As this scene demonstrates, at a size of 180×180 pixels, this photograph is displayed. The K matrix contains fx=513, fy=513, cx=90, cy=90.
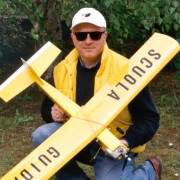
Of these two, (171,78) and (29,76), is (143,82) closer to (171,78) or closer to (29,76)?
(29,76)

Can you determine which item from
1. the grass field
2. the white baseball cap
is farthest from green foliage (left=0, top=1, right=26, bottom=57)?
the white baseball cap

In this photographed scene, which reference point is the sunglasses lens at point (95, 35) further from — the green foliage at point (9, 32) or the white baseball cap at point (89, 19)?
the green foliage at point (9, 32)

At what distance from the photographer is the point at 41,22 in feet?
18.9

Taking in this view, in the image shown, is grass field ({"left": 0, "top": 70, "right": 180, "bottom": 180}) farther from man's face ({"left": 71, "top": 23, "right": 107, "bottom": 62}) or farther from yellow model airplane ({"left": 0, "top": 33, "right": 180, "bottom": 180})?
man's face ({"left": 71, "top": 23, "right": 107, "bottom": 62})

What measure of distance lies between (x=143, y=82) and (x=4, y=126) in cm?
262

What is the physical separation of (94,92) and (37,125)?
2237 mm

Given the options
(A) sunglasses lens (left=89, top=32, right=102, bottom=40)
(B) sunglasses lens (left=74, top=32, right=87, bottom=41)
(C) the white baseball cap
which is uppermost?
(C) the white baseball cap

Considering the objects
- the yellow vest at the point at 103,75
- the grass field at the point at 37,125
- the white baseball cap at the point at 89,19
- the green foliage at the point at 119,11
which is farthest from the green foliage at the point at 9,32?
the white baseball cap at the point at 89,19

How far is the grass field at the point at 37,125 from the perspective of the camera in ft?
15.4

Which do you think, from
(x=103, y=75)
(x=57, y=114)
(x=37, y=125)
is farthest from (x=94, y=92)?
(x=37, y=125)

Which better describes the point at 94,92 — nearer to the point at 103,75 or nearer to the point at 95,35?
the point at 103,75

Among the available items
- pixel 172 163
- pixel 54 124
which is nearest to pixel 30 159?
pixel 54 124

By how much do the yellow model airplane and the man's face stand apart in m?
0.23

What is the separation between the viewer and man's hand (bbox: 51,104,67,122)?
11.9 feet
